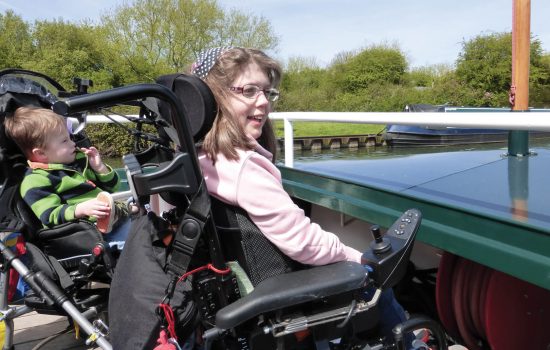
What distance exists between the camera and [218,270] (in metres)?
1.41

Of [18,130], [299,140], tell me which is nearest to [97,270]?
[18,130]

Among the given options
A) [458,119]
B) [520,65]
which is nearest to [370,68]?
[520,65]

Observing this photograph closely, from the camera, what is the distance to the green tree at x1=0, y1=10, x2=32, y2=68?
1078 inches

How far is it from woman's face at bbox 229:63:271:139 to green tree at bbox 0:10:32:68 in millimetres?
29329

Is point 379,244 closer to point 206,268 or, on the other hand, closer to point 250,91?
point 206,268

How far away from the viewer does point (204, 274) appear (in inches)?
56.6

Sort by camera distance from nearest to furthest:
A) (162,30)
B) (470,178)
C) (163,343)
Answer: (163,343) → (470,178) → (162,30)

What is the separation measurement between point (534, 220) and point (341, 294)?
80 cm

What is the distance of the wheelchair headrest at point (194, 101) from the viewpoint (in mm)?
1403

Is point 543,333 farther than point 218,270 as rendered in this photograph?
Yes

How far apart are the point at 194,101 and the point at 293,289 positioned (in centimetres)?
64

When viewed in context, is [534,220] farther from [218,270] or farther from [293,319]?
[218,270]

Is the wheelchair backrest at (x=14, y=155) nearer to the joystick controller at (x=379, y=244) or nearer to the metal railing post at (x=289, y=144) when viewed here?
the metal railing post at (x=289, y=144)

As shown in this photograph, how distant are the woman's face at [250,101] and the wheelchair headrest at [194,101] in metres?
0.23
